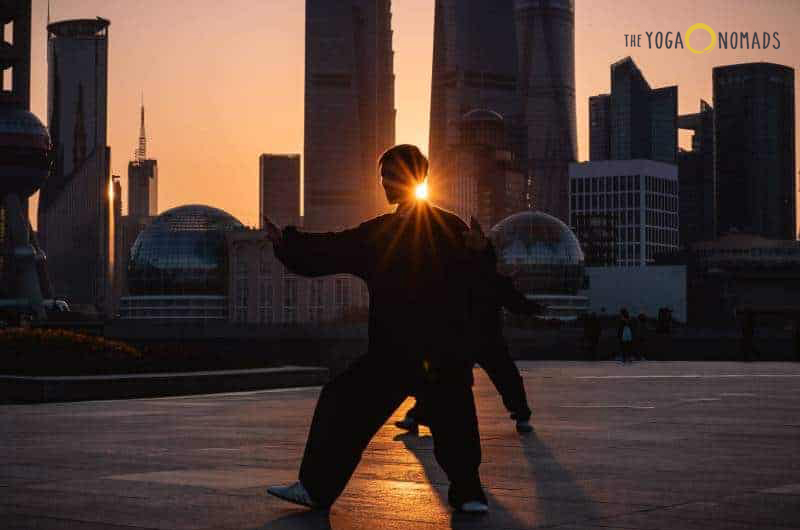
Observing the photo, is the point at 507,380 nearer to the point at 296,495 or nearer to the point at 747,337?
the point at 296,495

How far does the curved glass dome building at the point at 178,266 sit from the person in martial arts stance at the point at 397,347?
436 feet

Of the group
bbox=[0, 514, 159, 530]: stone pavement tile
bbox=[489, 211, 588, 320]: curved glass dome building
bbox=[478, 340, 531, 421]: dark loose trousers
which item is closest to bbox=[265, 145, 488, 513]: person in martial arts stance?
bbox=[0, 514, 159, 530]: stone pavement tile

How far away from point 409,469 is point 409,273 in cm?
268

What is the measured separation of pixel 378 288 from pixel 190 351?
2015 centimetres

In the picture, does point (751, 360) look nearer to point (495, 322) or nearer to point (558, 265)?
point (495, 322)

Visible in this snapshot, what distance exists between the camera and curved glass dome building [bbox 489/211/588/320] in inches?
5404

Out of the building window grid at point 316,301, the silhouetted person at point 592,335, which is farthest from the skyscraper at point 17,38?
the silhouetted person at point 592,335

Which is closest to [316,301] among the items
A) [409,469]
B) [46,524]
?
[409,469]

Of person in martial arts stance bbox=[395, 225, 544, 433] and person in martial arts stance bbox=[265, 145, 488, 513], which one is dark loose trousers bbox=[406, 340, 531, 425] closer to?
person in martial arts stance bbox=[395, 225, 544, 433]

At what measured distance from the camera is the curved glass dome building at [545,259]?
5404 inches

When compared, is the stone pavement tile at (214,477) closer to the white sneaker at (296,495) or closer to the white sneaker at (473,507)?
the white sneaker at (296,495)

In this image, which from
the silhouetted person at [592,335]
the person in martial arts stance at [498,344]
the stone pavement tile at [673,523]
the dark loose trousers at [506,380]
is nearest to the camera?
the stone pavement tile at [673,523]

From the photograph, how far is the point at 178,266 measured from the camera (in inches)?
5566

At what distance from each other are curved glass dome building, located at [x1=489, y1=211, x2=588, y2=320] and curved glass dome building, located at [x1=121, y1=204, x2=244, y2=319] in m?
28.6
